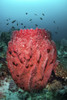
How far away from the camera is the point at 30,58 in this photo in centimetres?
387

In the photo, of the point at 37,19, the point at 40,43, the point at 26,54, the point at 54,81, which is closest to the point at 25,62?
the point at 26,54

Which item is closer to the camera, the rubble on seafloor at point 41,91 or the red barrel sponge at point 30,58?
the rubble on seafloor at point 41,91

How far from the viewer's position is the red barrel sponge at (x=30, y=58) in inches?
152

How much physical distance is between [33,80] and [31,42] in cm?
142

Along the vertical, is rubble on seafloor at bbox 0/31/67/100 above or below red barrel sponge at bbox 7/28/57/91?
below

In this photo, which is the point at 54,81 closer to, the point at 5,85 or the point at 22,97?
the point at 22,97

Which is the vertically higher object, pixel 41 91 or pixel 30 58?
pixel 30 58

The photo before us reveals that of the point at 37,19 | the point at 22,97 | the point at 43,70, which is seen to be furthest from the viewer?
the point at 37,19

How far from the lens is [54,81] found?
4.52 metres

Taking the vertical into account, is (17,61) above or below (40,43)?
below

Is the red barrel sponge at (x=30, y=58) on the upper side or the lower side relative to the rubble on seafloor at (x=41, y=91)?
upper

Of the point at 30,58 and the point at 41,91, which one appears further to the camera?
the point at 41,91

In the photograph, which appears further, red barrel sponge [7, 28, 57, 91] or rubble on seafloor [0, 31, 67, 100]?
red barrel sponge [7, 28, 57, 91]

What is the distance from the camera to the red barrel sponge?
152 inches
